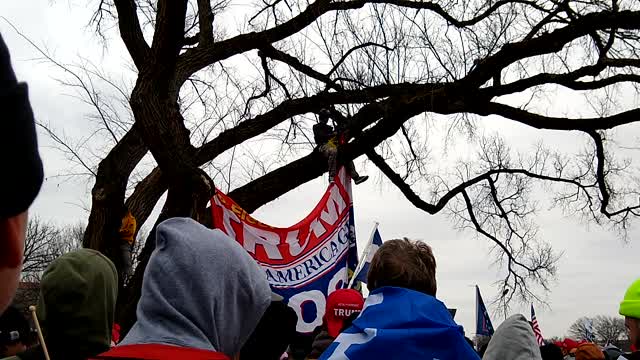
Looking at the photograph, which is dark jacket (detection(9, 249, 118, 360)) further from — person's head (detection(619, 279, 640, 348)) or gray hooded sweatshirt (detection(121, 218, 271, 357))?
person's head (detection(619, 279, 640, 348))

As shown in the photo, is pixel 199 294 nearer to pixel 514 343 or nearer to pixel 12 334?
pixel 514 343

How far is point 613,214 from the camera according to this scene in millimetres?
12031

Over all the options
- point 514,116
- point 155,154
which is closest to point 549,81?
point 514,116

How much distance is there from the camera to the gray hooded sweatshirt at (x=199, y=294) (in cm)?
199

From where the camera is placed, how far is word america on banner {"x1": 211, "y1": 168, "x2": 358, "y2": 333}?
8.09 metres

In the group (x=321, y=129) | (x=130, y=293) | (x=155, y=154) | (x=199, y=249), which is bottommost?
(x=199, y=249)

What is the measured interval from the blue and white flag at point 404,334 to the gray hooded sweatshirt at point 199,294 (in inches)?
27.4

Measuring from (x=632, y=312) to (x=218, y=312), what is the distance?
8.20ft

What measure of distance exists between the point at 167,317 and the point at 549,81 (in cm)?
934

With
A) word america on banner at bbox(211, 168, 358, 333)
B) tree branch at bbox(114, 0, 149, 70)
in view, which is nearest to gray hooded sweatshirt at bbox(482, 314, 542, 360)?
word america on banner at bbox(211, 168, 358, 333)

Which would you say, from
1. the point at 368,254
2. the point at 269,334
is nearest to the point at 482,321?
the point at 368,254

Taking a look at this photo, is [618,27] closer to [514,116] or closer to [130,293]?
[514,116]

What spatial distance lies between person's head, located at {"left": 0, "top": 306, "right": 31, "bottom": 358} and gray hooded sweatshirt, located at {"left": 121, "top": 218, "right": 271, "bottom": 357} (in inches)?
105

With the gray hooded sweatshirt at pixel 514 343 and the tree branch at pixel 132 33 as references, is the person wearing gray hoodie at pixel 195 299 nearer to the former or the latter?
the gray hooded sweatshirt at pixel 514 343
